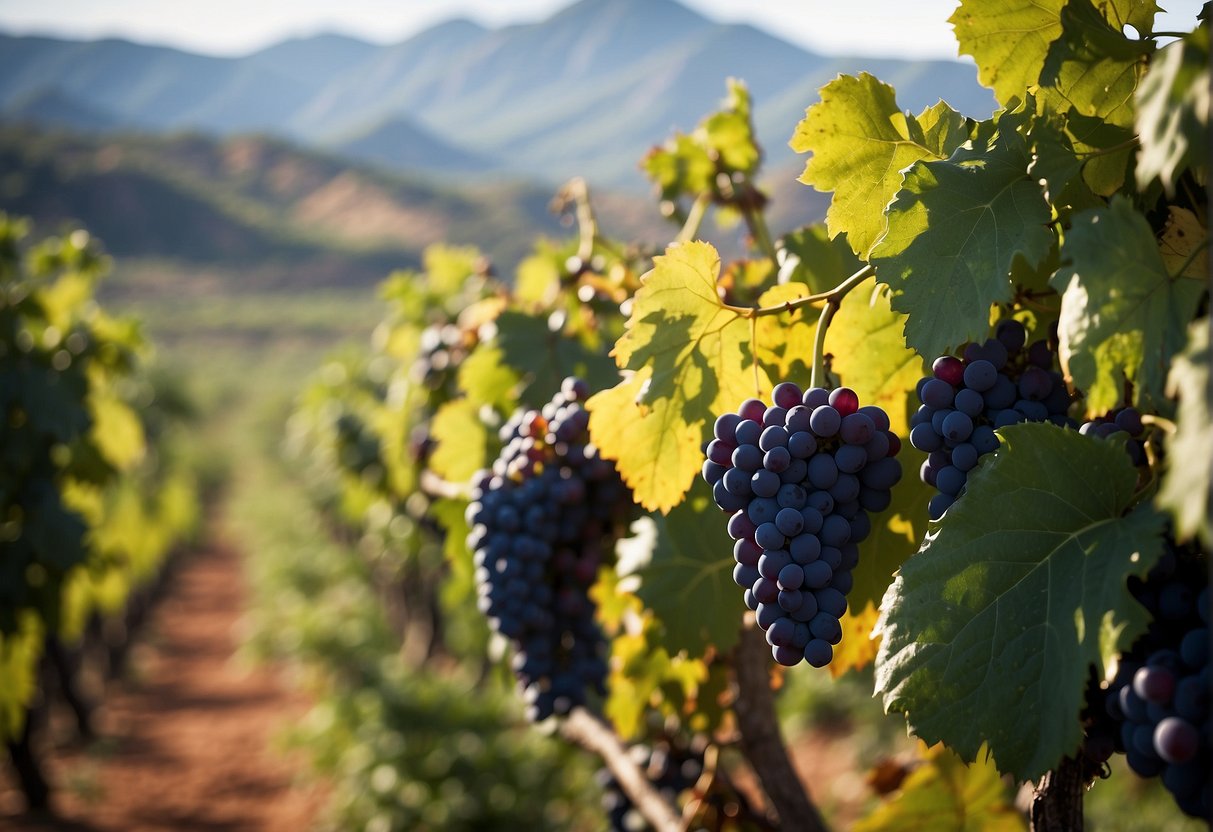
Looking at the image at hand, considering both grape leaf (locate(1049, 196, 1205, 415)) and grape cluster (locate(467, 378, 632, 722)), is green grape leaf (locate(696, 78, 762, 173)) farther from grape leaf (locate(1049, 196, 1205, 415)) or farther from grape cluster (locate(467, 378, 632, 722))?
grape leaf (locate(1049, 196, 1205, 415))

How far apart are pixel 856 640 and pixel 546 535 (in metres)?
0.75

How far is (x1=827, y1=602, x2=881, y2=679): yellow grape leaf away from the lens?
4.86 ft

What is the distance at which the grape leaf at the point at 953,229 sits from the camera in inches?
43.1

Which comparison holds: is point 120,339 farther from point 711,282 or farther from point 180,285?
point 180,285

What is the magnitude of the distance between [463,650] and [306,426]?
469cm

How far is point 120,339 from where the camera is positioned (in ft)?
19.0

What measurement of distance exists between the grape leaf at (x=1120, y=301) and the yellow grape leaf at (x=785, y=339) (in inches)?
19.2

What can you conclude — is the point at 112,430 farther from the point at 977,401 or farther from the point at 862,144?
the point at 977,401

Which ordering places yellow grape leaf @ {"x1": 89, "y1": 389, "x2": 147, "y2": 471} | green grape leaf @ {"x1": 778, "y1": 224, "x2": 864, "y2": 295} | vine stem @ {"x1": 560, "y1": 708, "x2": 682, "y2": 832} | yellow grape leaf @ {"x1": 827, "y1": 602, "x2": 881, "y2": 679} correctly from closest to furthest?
yellow grape leaf @ {"x1": 827, "y1": 602, "x2": 881, "y2": 679} < green grape leaf @ {"x1": 778, "y1": 224, "x2": 864, "y2": 295} < vine stem @ {"x1": 560, "y1": 708, "x2": 682, "y2": 832} < yellow grape leaf @ {"x1": 89, "y1": 389, "x2": 147, "y2": 471}

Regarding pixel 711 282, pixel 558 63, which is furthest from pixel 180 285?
pixel 711 282

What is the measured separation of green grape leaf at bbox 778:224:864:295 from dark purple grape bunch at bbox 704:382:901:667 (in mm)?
472

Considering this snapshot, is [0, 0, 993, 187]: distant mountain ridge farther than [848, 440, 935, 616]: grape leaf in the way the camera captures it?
Yes

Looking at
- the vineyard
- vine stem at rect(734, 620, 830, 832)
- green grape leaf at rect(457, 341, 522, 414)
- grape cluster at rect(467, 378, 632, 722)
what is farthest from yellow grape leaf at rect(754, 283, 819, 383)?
green grape leaf at rect(457, 341, 522, 414)

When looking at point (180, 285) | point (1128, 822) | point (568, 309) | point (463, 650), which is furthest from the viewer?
point (180, 285)
